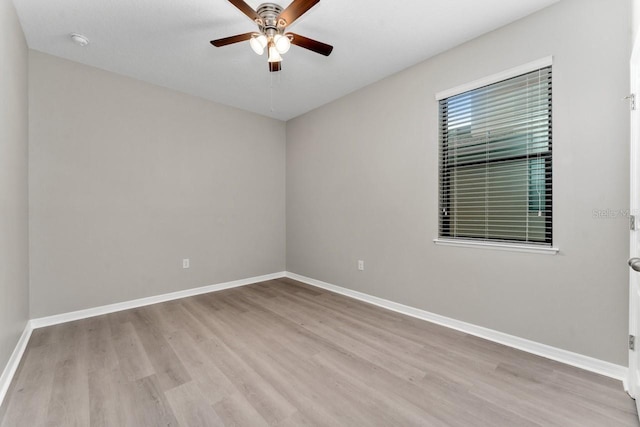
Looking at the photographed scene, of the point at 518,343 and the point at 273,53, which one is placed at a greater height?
the point at 273,53

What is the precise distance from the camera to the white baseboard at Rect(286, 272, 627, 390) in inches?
75.9

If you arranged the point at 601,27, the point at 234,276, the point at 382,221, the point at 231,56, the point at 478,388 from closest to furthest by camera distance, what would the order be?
the point at 478,388 → the point at 601,27 → the point at 231,56 → the point at 382,221 → the point at 234,276

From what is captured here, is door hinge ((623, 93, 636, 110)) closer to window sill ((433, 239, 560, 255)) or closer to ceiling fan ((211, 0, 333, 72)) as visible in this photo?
window sill ((433, 239, 560, 255))

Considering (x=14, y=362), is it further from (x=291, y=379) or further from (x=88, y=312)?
(x=291, y=379)

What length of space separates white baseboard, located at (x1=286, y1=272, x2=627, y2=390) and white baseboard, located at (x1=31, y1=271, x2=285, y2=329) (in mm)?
1888

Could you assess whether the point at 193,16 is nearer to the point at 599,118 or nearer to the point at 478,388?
the point at 599,118

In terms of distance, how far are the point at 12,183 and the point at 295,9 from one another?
7.90 ft

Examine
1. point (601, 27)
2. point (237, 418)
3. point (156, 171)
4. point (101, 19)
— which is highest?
point (101, 19)

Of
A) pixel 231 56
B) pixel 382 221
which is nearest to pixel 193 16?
pixel 231 56

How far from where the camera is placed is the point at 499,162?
2459 millimetres

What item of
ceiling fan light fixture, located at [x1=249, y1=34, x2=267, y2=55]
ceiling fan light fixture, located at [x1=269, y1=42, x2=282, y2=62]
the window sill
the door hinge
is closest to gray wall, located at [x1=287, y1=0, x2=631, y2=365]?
the window sill

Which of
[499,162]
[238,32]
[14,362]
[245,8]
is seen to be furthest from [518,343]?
[14,362]

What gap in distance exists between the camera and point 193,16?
226 centimetres

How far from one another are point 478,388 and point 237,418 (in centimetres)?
149
